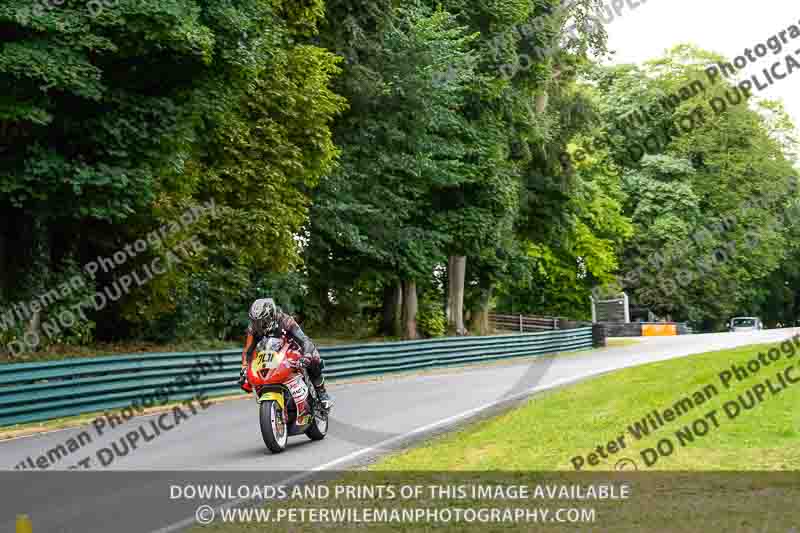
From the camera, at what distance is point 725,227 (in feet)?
217

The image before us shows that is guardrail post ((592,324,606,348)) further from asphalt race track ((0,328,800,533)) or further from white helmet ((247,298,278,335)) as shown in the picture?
white helmet ((247,298,278,335))

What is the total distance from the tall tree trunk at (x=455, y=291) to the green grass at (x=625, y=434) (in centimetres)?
2649

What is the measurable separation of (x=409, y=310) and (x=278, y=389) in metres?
26.8

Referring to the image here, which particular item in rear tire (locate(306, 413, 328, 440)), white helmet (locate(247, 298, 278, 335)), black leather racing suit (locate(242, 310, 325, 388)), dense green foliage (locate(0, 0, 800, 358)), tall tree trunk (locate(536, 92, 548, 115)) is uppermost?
tall tree trunk (locate(536, 92, 548, 115))

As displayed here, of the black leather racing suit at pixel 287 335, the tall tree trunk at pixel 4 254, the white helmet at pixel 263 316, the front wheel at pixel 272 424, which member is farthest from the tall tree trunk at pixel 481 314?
the white helmet at pixel 263 316

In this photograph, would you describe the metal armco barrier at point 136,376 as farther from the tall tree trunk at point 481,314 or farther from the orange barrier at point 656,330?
the orange barrier at point 656,330

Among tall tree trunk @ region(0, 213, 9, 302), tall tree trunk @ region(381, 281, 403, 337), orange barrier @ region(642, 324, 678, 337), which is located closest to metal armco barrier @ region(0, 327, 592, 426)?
tall tree trunk @ region(0, 213, 9, 302)

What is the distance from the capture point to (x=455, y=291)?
140 feet

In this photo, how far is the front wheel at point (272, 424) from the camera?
40.0ft

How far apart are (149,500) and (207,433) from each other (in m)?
5.43

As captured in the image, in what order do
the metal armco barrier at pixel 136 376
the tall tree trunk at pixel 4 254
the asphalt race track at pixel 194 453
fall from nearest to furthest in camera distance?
the asphalt race track at pixel 194 453
the metal armco barrier at pixel 136 376
the tall tree trunk at pixel 4 254

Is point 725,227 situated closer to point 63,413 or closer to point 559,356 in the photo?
point 559,356

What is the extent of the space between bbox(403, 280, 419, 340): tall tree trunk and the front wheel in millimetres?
26125

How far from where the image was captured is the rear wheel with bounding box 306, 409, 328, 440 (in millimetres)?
13461
